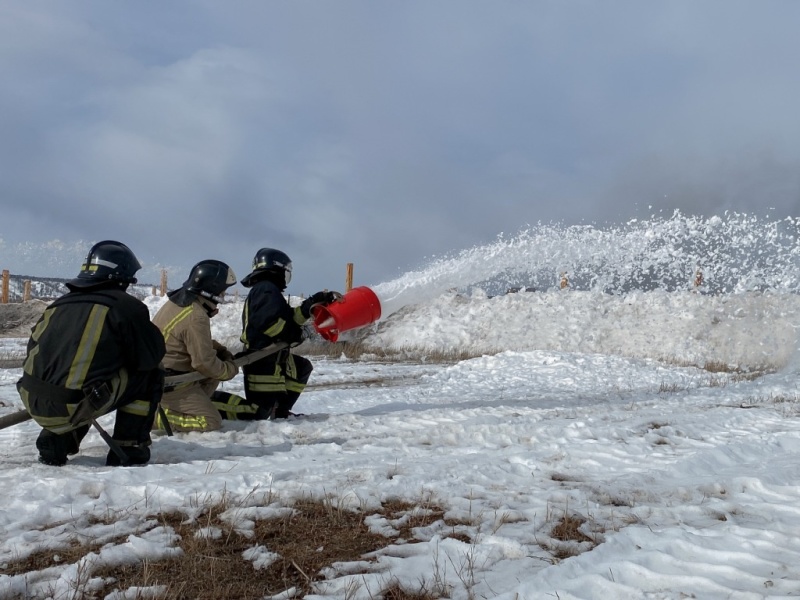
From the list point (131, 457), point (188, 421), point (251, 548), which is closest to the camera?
point (251, 548)

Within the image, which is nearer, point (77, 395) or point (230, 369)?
point (77, 395)

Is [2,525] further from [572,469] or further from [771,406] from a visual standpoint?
[771,406]

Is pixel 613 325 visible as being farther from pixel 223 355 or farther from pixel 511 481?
pixel 511 481

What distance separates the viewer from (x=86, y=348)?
4559 mm

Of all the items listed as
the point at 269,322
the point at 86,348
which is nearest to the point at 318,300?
the point at 269,322

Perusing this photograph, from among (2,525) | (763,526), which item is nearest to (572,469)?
(763,526)

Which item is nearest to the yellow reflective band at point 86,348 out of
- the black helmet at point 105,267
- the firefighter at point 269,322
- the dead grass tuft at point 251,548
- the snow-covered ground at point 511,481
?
the black helmet at point 105,267

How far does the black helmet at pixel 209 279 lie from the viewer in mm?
6285

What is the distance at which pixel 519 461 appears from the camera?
16.6ft

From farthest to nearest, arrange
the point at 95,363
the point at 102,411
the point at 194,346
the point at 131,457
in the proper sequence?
the point at 194,346 → the point at 131,457 → the point at 102,411 → the point at 95,363

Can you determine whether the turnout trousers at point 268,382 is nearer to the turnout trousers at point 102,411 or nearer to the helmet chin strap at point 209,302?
the helmet chin strap at point 209,302

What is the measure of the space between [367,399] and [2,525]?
627cm

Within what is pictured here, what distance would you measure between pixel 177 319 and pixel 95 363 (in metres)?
1.56

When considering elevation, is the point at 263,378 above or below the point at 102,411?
above
